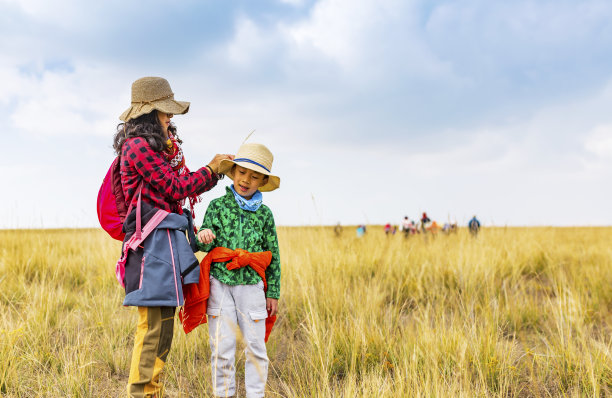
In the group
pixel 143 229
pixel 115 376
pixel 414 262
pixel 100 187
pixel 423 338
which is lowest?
pixel 115 376

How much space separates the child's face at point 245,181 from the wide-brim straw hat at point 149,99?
58cm

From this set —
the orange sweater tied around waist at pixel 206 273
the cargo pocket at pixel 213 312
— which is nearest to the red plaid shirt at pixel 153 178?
the orange sweater tied around waist at pixel 206 273

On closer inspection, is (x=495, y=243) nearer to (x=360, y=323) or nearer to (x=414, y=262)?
(x=414, y=262)

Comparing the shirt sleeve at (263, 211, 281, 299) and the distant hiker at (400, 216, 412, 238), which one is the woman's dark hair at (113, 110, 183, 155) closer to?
the shirt sleeve at (263, 211, 281, 299)

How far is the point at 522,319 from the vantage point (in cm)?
Result: 498

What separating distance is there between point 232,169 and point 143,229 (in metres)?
0.69

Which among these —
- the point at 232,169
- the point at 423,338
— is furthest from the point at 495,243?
the point at 232,169

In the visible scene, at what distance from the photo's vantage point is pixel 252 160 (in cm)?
282

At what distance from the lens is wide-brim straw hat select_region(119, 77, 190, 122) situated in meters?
2.90

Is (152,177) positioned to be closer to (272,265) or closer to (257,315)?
(272,265)

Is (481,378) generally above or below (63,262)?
below

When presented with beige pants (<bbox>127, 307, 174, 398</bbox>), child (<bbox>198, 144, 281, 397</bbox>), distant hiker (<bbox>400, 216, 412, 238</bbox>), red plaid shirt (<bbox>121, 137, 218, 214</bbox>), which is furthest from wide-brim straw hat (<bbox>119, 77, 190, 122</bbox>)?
distant hiker (<bbox>400, 216, 412, 238</bbox>)

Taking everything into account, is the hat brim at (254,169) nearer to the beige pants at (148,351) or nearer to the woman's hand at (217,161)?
the woman's hand at (217,161)

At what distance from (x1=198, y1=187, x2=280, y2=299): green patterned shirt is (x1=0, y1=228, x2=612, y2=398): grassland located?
29.6 inches
